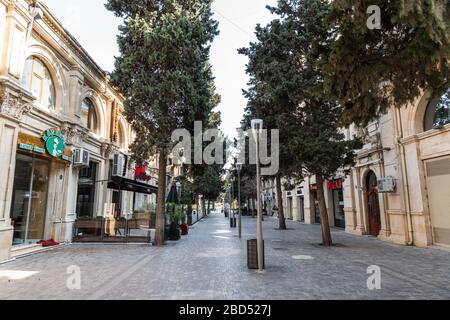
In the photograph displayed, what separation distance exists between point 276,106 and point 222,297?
933 cm

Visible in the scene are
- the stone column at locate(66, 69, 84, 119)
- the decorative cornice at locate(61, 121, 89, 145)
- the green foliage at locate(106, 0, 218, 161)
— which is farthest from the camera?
the stone column at locate(66, 69, 84, 119)

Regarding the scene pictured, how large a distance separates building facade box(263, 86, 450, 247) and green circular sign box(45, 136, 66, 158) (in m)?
12.8

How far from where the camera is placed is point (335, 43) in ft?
19.2

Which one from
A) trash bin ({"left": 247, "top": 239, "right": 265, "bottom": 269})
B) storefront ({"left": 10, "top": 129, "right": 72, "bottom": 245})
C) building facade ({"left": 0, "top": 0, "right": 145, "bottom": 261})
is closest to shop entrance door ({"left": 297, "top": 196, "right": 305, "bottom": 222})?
building facade ({"left": 0, "top": 0, "right": 145, "bottom": 261})

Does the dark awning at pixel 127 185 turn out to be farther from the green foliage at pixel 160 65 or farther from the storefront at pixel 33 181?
the storefront at pixel 33 181

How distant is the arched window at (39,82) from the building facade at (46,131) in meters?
0.04

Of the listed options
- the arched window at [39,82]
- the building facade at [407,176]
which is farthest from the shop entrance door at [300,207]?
the arched window at [39,82]

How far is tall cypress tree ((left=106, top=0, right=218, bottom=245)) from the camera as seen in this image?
41.3 ft

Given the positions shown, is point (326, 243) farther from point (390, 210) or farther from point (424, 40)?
point (424, 40)

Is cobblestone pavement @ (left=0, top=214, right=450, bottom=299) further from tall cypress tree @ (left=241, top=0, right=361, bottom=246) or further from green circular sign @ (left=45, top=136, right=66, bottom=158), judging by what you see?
green circular sign @ (left=45, top=136, right=66, bottom=158)

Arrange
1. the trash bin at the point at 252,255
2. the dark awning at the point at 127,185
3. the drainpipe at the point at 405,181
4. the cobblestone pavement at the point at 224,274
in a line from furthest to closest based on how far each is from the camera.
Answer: the dark awning at the point at 127,185 → the drainpipe at the point at 405,181 → the trash bin at the point at 252,255 → the cobblestone pavement at the point at 224,274

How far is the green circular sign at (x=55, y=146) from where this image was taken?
466 inches

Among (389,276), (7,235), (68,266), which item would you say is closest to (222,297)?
(389,276)

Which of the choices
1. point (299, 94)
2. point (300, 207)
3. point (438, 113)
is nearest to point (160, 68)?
point (299, 94)
